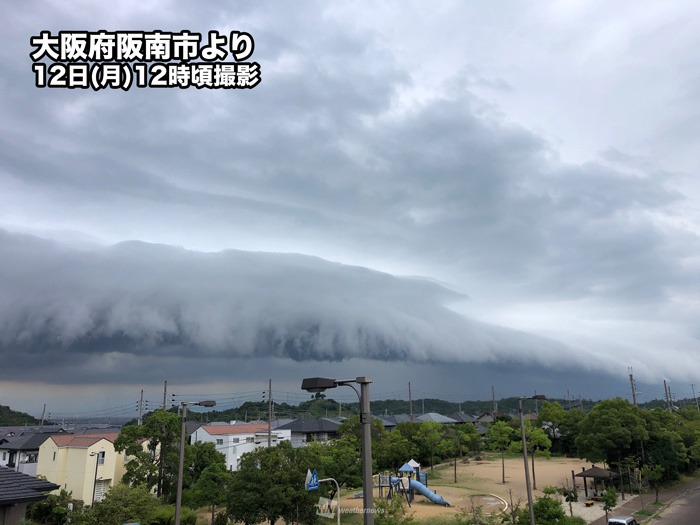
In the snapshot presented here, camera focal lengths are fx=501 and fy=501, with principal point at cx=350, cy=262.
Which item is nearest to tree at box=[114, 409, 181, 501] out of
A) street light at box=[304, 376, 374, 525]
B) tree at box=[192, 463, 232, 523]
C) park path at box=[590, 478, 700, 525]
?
tree at box=[192, 463, 232, 523]

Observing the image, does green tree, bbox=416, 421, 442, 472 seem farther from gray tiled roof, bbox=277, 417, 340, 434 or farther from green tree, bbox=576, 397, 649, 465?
gray tiled roof, bbox=277, 417, 340, 434

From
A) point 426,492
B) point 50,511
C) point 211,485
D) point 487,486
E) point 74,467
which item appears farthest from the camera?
point 487,486

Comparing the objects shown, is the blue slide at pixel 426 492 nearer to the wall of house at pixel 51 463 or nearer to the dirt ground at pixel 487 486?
the dirt ground at pixel 487 486

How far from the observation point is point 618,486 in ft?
155

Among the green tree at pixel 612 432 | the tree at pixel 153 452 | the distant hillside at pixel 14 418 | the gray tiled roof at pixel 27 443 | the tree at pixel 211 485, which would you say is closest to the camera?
the tree at pixel 211 485

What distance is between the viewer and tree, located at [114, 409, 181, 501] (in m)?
38.4

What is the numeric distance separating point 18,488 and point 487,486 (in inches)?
1754

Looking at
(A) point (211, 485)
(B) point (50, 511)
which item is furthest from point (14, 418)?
(A) point (211, 485)

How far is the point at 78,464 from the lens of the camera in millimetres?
47438

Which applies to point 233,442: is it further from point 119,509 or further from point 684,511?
point 684,511

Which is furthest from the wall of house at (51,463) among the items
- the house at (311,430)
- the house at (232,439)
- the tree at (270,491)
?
the house at (311,430)

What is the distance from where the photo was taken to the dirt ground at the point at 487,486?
130 feet

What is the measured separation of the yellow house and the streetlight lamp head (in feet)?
146

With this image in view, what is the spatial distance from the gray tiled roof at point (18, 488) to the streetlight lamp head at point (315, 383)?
1128 centimetres
